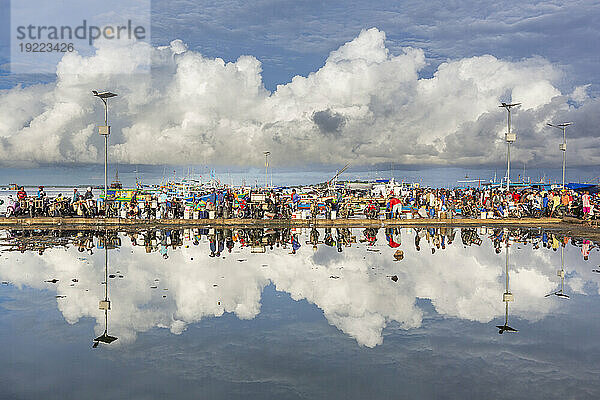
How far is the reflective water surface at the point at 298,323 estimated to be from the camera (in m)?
7.41

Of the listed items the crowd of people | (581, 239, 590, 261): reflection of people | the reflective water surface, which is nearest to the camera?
the reflective water surface

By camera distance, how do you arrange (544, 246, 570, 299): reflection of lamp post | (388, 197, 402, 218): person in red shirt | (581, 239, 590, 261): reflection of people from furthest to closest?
(388, 197, 402, 218): person in red shirt, (581, 239, 590, 261): reflection of people, (544, 246, 570, 299): reflection of lamp post

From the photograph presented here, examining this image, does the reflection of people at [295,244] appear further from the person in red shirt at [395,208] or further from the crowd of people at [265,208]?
the person in red shirt at [395,208]

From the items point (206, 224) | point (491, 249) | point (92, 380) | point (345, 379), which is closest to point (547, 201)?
point (491, 249)

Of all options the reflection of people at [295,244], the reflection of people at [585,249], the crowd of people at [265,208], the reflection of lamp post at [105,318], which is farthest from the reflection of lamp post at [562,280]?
the crowd of people at [265,208]

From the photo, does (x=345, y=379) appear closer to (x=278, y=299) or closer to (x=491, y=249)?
Answer: (x=278, y=299)

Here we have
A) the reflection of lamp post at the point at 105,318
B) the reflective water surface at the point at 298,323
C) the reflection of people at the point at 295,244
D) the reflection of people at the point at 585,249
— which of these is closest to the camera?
the reflective water surface at the point at 298,323

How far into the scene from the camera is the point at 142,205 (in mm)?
32531

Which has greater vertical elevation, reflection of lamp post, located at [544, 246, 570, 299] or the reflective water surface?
reflection of lamp post, located at [544, 246, 570, 299]

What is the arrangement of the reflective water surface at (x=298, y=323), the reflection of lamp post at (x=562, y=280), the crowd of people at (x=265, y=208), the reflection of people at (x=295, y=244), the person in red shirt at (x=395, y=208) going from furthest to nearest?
1. the person in red shirt at (x=395, y=208)
2. the crowd of people at (x=265, y=208)
3. the reflection of people at (x=295, y=244)
4. the reflection of lamp post at (x=562, y=280)
5. the reflective water surface at (x=298, y=323)

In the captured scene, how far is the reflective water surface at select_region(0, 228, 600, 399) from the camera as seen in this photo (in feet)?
24.3

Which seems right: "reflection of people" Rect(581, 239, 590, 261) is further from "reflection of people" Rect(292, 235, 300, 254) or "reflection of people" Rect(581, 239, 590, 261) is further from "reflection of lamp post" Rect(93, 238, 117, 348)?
"reflection of lamp post" Rect(93, 238, 117, 348)

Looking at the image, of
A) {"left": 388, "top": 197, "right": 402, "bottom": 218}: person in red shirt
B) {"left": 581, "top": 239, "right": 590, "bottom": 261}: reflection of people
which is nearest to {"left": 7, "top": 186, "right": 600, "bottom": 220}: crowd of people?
{"left": 388, "top": 197, "right": 402, "bottom": 218}: person in red shirt

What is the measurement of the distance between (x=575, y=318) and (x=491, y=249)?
32.1 ft
